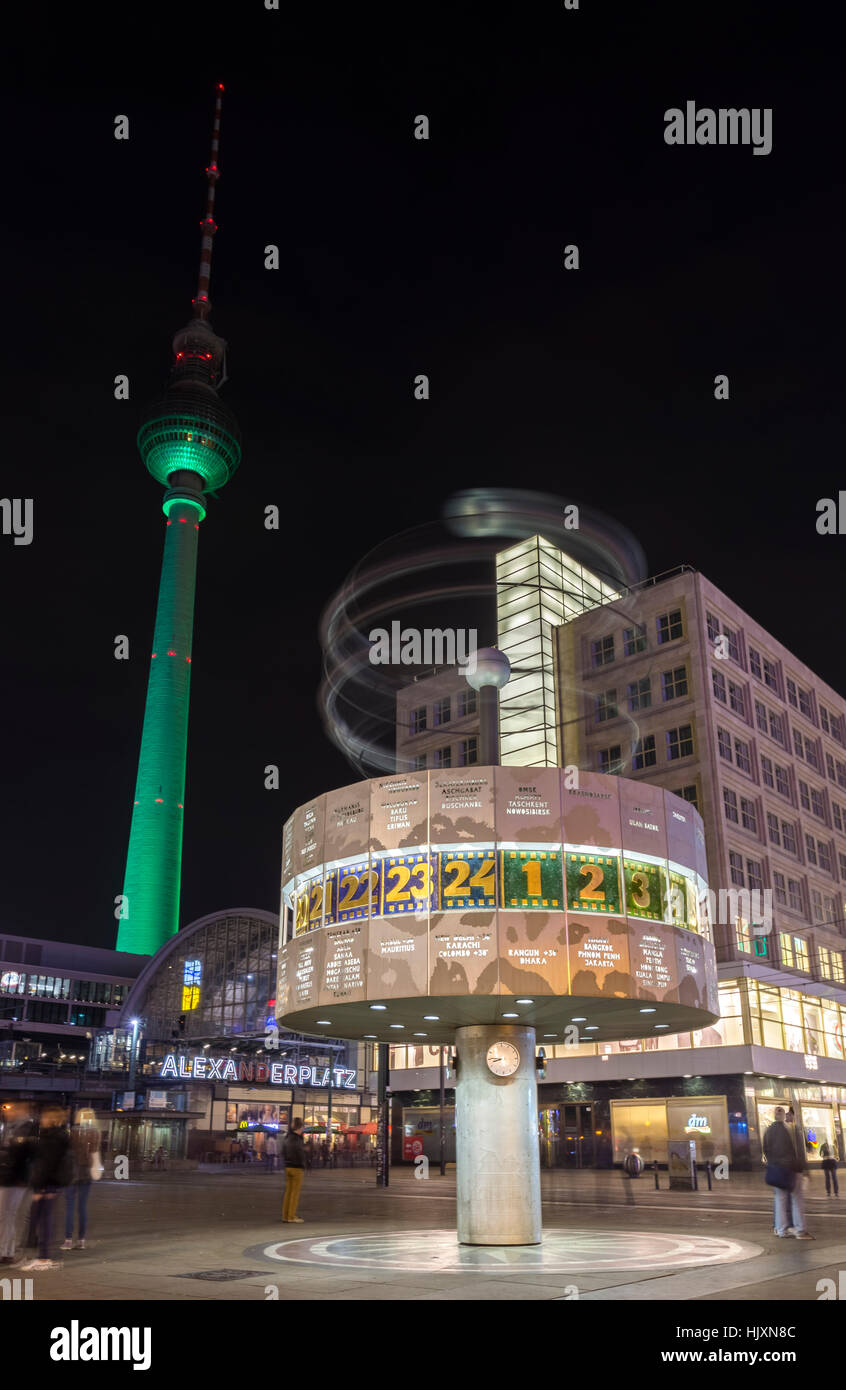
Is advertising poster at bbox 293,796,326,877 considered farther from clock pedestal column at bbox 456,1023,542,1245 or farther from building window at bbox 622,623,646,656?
building window at bbox 622,623,646,656

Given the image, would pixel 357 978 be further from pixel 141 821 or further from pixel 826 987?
pixel 141 821

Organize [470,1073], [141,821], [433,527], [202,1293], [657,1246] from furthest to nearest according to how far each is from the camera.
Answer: [141,821], [433,527], [470,1073], [657,1246], [202,1293]

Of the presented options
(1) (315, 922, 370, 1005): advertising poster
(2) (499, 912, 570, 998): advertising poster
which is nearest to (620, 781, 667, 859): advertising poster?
(2) (499, 912, 570, 998): advertising poster

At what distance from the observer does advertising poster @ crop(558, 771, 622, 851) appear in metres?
21.1

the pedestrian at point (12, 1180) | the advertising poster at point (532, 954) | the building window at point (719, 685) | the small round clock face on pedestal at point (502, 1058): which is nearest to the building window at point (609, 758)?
the building window at point (719, 685)

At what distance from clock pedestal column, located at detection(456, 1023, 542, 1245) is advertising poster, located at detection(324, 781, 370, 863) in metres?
4.83

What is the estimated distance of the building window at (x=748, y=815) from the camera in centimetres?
6788

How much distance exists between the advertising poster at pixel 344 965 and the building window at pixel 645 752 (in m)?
49.5

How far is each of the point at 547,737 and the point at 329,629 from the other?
38.6 metres

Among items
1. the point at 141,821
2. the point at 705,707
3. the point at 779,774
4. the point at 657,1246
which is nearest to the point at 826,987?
the point at 779,774

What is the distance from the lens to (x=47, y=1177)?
51.3 ft

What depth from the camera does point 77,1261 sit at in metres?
18.0

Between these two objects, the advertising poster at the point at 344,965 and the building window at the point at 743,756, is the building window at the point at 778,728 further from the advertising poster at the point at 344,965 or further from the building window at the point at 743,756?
the advertising poster at the point at 344,965

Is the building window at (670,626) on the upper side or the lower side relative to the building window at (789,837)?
upper
